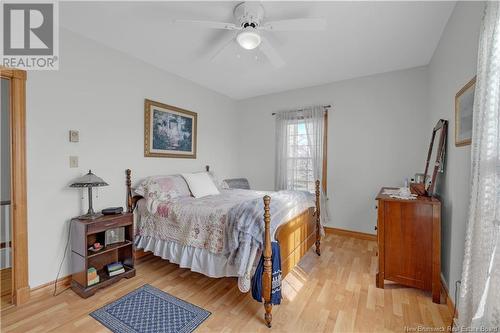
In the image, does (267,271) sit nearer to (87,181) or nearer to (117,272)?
(117,272)

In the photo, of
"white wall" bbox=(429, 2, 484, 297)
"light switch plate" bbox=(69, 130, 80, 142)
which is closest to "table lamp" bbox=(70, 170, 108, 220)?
"light switch plate" bbox=(69, 130, 80, 142)

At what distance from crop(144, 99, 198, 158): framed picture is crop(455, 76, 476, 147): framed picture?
335cm

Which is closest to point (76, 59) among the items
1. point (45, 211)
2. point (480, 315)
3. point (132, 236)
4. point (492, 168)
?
point (45, 211)

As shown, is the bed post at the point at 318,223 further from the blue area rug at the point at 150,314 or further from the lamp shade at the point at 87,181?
the lamp shade at the point at 87,181

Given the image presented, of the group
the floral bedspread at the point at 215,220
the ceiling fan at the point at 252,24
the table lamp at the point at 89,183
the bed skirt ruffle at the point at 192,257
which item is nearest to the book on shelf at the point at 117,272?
the bed skirt ruffle at the point at 192,257

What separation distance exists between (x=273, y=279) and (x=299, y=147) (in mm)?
2811

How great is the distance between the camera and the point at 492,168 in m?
1.19

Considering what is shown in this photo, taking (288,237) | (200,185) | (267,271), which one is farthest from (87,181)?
(288,237)

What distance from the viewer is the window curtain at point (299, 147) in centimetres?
392

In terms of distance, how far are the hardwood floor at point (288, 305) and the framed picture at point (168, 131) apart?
1640 mm

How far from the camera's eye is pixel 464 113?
1718mm

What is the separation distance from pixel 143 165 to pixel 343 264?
294 cm

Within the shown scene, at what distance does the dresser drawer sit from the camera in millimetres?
2174

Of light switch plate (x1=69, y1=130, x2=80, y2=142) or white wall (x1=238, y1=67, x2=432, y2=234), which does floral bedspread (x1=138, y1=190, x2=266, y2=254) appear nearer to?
light switch plate (x1=69, y1=130, x2=80, y2=142)
